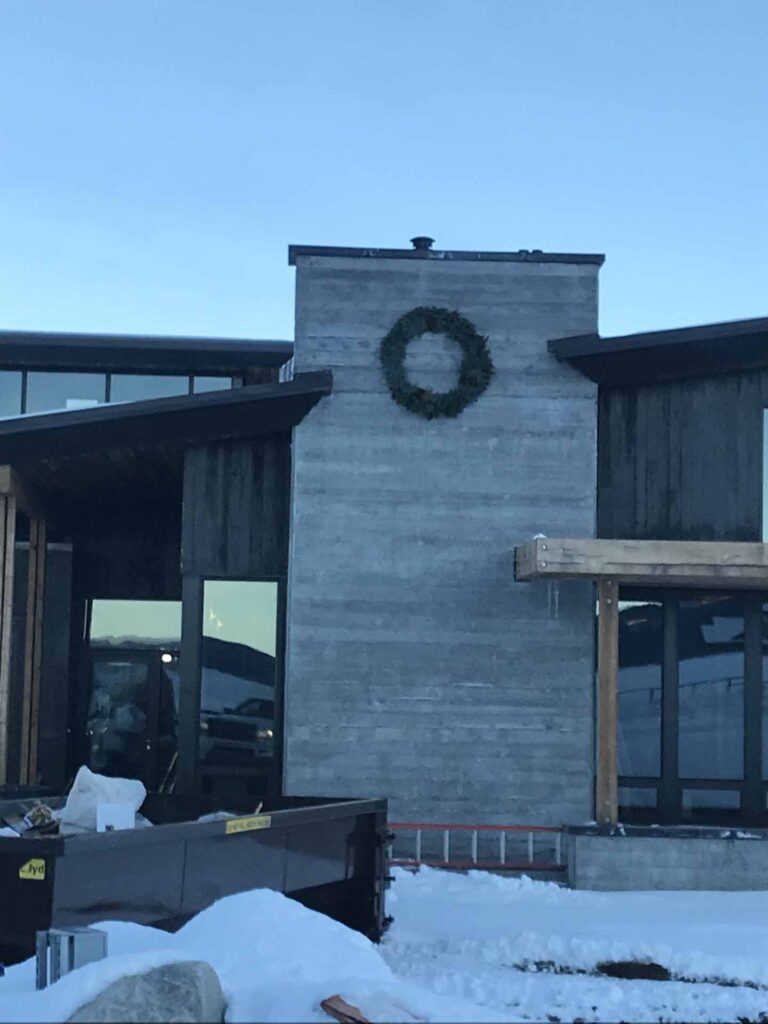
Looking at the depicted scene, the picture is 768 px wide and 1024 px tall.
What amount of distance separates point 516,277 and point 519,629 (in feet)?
14.0

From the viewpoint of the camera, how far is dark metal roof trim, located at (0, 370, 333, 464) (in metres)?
14.8

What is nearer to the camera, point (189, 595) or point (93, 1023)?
point (93, 1023)

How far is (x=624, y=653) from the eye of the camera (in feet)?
52.5

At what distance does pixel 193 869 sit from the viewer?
9.27 metres

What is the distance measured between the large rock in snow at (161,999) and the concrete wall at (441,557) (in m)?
9.04

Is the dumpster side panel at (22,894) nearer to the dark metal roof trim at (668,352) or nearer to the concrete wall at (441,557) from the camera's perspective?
the concrete wall at (441,557)

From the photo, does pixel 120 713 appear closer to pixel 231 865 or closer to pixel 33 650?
pixel 33 650

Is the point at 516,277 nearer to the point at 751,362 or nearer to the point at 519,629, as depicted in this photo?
the point at 751,362

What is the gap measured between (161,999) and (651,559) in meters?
9.02

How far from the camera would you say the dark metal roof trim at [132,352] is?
67.2 ft

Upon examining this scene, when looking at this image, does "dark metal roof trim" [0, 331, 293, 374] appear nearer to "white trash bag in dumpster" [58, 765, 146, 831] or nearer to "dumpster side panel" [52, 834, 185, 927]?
→ "white trash bag in dumpster" [58, 765, 146, 831]

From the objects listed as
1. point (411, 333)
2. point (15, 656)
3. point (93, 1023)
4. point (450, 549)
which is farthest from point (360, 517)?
point (93, 1023)

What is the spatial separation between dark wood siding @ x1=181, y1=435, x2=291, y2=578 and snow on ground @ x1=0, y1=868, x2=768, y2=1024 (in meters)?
4.24

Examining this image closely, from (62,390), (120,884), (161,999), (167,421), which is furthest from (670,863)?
(62,390)
